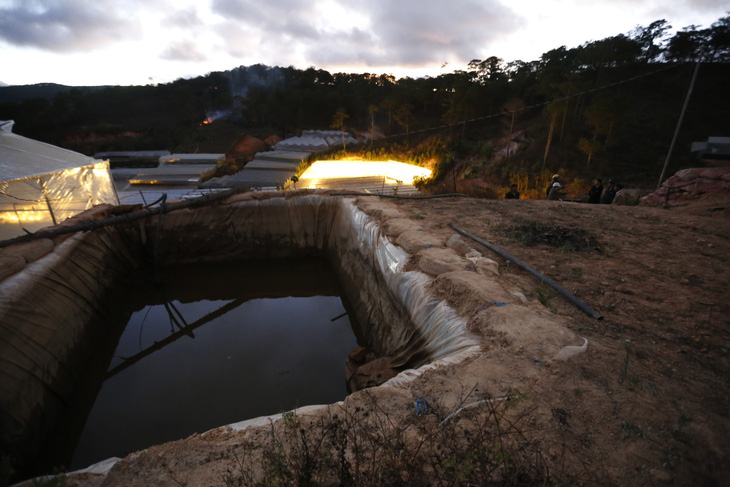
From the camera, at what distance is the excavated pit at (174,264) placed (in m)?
3.25

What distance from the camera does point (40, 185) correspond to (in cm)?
685

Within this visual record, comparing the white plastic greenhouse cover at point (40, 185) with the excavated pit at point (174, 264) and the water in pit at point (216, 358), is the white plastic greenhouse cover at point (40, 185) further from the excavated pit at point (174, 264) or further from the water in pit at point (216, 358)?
the water in pit at point (216, 358)

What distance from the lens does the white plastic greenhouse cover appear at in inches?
250

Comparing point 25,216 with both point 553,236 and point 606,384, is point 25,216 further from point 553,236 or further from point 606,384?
point 553,236

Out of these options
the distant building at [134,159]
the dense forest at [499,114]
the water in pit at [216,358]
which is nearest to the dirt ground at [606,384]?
the water in pit at [216,358]

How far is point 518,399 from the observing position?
1.89 meters

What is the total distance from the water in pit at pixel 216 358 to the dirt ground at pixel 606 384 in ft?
3.77

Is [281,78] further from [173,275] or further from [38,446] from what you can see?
[38,446]

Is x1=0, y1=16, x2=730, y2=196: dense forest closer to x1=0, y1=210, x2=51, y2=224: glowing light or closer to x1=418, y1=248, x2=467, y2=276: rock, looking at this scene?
x1=418, y1=248, x2=467, y2=276: rock

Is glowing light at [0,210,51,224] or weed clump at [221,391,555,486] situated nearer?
weed clump at [221,391,555,486]

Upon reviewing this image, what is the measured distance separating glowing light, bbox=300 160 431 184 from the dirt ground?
27.5 ft

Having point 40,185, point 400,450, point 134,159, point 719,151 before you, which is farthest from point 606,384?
point 134,159

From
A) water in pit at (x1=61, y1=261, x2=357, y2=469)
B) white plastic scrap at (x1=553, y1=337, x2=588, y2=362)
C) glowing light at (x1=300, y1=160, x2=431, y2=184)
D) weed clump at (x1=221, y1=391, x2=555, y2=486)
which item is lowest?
water in pit at (x1=61, y1=261, x2=357, y2=469)

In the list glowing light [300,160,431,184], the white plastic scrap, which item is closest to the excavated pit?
the white plastic scrap
